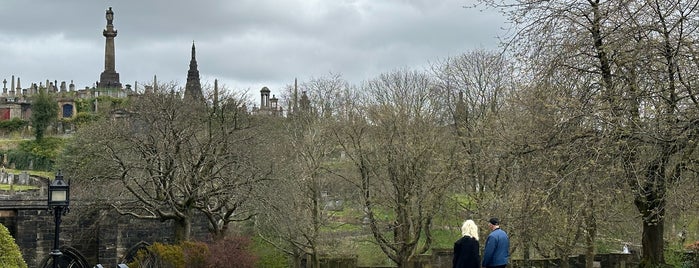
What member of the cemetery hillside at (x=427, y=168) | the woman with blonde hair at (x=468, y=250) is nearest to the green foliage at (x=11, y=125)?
the cemetery hillside at (x=427, y=168)

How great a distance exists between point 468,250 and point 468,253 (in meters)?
0.04

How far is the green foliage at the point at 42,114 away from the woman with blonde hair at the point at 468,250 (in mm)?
66980

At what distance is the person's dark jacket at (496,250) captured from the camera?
10.9m

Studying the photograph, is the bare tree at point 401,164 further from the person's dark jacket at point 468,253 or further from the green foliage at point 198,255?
the person's dark jacket at point 468,253

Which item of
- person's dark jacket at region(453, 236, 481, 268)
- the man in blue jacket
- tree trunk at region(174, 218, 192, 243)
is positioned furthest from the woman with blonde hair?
tree trunk at region(174, 218, 192, 243)

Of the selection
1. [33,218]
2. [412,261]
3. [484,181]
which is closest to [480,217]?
[484,181]

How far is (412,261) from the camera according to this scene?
97.4 ft

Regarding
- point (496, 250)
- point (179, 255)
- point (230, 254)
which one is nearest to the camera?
point (496, 250)

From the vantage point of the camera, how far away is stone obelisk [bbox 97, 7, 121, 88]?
8344 cm

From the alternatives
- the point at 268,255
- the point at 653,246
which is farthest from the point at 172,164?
the point at 653,246

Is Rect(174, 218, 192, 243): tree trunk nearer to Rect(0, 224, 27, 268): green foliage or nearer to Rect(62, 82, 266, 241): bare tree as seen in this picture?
Rect(62, 82, 266, 241): bare tree

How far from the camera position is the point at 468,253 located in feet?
36.1

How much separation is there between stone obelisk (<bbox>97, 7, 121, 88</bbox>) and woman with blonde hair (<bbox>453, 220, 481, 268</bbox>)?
77637 mm

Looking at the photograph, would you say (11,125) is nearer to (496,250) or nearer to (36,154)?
(36,154)
